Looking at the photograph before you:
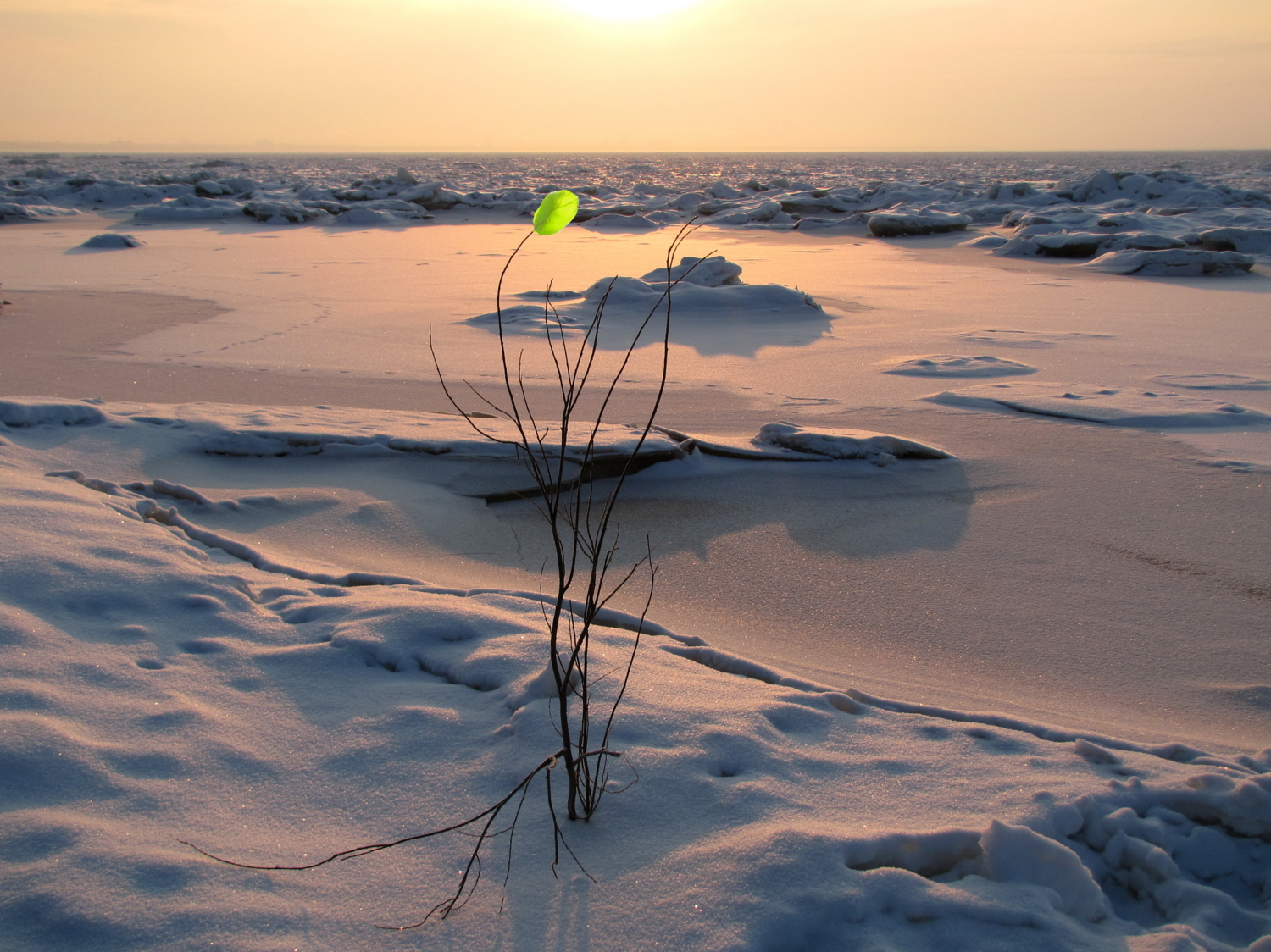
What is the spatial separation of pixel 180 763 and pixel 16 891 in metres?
0.34

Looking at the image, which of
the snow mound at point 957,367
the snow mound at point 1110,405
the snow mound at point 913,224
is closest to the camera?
the snow mound at point 1110,405

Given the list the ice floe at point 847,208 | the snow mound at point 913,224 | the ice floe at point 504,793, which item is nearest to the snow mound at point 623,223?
the ice floe at point 847,208

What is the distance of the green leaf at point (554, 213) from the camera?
3.92 feet

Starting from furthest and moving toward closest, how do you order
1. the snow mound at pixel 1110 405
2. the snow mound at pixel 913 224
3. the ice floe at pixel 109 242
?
the snow mound at pixel 913 224 → the ice floe at pixel 109 242 → the snow mound at pixel 1110 405

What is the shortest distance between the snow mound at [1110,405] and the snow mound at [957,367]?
34 cm

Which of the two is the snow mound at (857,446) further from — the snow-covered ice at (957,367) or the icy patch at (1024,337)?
the icy patch at (1024,337)

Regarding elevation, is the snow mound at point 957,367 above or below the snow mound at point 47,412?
above

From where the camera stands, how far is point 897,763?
1.70m

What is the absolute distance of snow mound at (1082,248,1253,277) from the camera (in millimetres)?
9797

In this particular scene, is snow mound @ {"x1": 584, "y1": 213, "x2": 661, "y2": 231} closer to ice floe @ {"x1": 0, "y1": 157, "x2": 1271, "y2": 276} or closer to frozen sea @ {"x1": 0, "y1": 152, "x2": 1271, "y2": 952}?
ice floe @ {"x1": 0, "y1": 157, "x2": 1271, "y2": 276}

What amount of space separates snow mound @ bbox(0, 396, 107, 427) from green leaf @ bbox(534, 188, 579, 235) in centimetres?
314

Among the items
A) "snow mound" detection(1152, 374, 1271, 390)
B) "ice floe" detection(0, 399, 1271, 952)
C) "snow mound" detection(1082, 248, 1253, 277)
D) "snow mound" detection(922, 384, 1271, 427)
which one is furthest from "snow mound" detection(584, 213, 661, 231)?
"ice floe" detection(0, 399, 1271, 952)

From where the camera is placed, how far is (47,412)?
11.4 ft

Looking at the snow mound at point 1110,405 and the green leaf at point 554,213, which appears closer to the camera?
the green leaf at point 554,213
